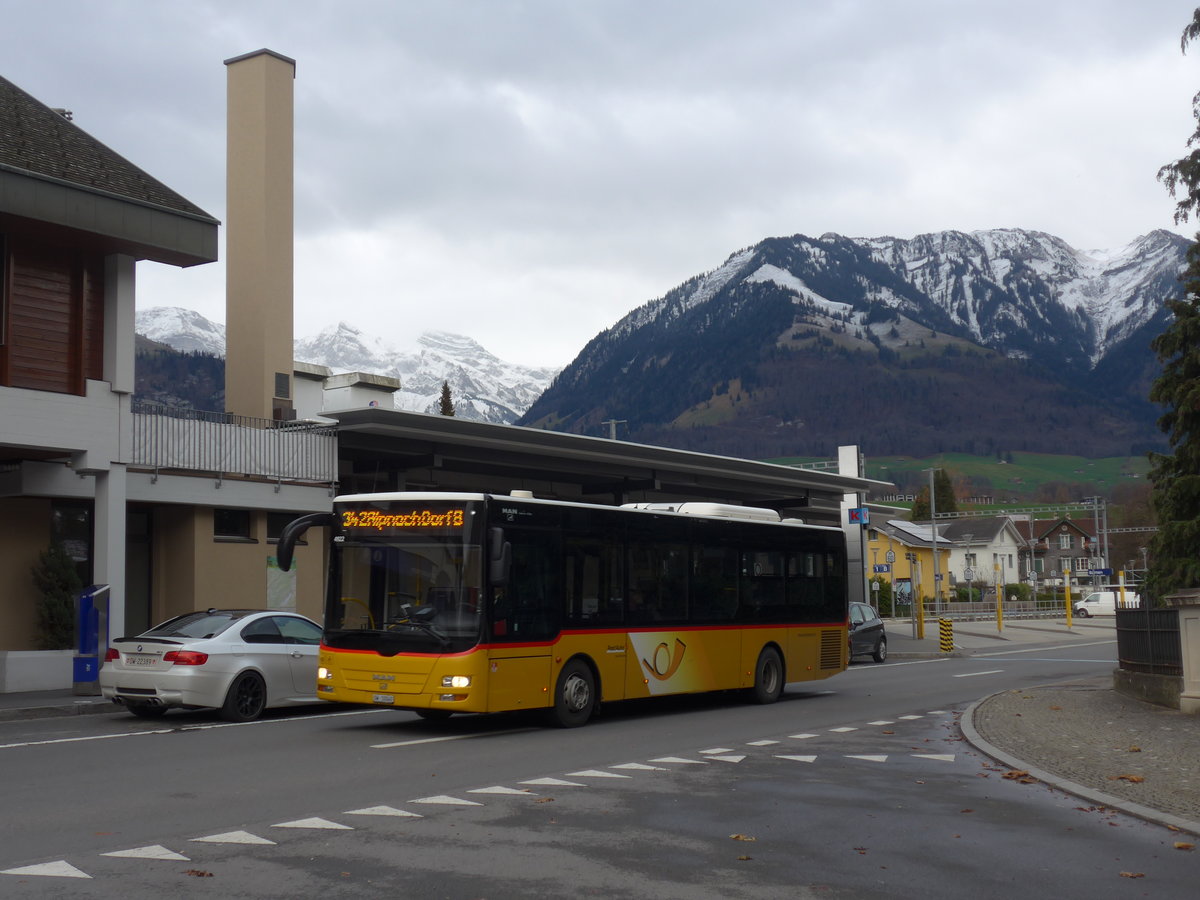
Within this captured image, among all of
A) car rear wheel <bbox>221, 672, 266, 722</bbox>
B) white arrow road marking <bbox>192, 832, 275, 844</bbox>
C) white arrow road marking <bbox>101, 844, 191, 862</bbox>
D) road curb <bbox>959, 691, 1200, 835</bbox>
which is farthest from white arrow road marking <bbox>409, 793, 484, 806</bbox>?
car rear wheel <bbox>221, 672, 266, 722</bbox>

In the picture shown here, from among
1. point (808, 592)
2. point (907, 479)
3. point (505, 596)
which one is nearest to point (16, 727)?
point (505, 596)

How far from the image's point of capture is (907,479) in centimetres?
19412

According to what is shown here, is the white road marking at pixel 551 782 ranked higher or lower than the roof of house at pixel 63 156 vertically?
lower

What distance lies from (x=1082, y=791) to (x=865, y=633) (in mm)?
24527

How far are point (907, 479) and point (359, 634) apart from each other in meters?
185

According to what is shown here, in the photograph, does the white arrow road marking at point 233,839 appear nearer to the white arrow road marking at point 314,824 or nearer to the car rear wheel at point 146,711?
the white arrow road marking at point 314,824

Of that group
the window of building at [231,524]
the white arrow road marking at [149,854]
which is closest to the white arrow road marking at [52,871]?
the white arrow road marking at [149,854]

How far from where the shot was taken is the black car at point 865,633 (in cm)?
3497

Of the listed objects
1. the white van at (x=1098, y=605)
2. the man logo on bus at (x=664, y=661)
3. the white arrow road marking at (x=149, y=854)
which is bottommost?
the white van at (x=1098, y=605)

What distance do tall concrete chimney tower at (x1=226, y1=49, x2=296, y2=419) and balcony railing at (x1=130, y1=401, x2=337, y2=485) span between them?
9.45 feet

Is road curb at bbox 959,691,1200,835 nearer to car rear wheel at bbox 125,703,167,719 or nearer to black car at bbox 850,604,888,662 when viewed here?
car rear wheel at bbox 125,703,167,719

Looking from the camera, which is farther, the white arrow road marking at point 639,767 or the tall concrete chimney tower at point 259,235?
the tall concrete chimney tower at point 259,235

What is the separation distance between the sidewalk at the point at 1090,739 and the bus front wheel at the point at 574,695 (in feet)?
14.8

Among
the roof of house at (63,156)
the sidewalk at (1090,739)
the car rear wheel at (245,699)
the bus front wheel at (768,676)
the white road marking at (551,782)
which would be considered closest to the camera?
the sidewalk at (1090,739)
